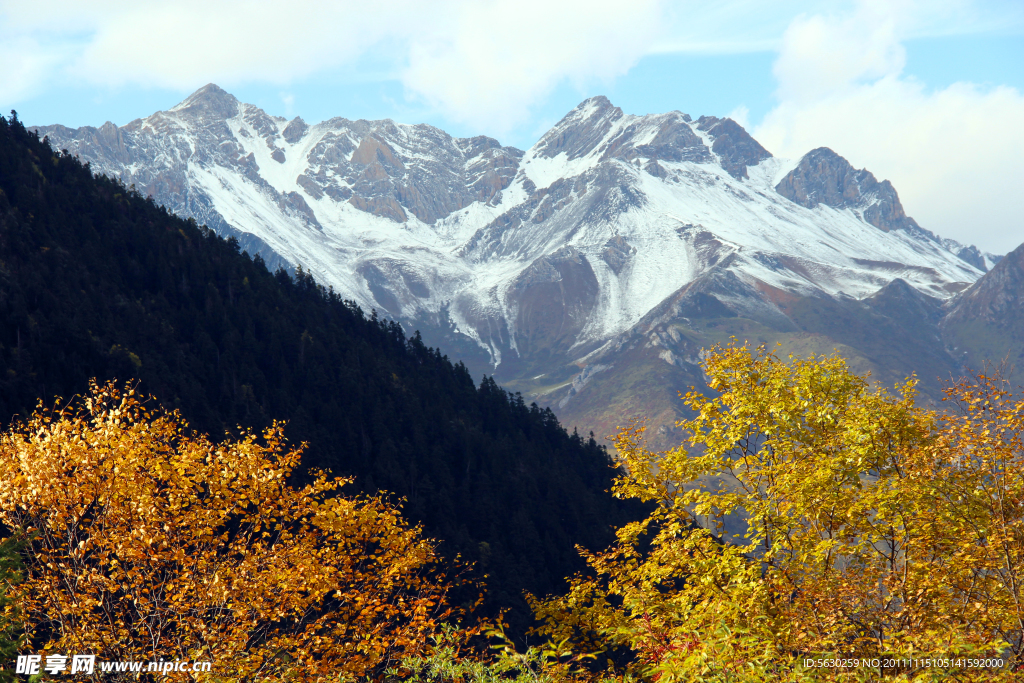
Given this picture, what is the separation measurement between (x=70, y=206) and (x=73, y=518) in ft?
495

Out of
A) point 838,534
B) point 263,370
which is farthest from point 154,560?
point 263,370

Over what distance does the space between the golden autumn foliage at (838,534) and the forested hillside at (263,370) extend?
8683 cm

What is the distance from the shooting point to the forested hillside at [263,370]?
10738 cm

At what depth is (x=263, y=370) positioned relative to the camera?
146 metres

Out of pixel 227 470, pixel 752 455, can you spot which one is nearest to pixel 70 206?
pixel 227 470

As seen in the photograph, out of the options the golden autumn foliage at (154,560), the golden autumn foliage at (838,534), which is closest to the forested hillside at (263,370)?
the golden autumn foliage at (154,560)

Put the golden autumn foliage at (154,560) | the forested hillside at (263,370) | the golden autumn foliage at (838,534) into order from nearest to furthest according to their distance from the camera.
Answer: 1. the golden autumn foliage at (838,534)
2. the golden autumn foliage at (154,560)
3. the forested hillside at (263,370)

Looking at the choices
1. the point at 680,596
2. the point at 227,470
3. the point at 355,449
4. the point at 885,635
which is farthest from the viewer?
the point at 355,449

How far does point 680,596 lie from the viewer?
75.4 ft

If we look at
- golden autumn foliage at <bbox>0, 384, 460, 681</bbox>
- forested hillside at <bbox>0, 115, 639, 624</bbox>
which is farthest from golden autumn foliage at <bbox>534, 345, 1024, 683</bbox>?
forested hillside at <bbox>0, 115, 639, 624</bbox>

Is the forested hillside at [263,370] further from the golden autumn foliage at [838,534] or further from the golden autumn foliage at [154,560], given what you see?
the golden autumn foliage at [838,534]

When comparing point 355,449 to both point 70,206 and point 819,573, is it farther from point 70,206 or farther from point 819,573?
point 819,573

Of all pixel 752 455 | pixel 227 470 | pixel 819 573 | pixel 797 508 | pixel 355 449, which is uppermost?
pixel 355 449

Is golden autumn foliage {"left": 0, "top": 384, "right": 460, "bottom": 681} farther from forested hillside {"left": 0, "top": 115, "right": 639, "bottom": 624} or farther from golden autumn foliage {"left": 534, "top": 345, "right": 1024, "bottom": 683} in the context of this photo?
forested hillside {"left": 0, "top": 115, "right": 639, "bottom": 624}
